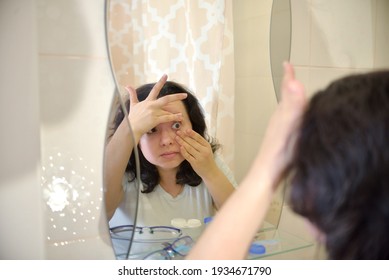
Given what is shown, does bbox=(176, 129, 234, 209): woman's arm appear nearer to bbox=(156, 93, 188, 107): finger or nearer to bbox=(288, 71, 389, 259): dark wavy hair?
bbox=(156, 93, 188, 107): finger

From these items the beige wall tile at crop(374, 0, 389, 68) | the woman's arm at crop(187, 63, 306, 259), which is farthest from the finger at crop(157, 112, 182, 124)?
the beige wall tile at crop(374, 0, 389, 68)

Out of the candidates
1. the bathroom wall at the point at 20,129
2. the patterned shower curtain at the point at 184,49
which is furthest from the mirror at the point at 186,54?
the bathroom wall at the point at 20,129

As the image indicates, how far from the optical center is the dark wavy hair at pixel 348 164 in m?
0.32

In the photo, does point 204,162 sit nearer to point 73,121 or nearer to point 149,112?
point 149,112

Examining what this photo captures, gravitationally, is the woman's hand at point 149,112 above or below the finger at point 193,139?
above

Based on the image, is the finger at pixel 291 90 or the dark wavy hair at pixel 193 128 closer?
the finger at pixel 291 90

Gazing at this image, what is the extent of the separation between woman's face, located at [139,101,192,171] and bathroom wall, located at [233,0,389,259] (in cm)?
12

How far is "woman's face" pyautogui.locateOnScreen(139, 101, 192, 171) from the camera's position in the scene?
0.55 m

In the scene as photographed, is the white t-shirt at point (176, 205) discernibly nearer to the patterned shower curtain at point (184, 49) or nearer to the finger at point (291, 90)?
the patterned shower curtain at point (184, 49)

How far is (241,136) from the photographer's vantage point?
0.62 meters

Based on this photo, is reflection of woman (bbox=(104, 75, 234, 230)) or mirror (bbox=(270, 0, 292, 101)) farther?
mirror (bbox=(270, 0, 292, 101))

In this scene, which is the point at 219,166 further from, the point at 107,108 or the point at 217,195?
the point at 107,108

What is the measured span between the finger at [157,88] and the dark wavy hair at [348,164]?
0.28 m

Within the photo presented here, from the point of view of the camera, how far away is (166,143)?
0.56 m
